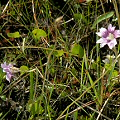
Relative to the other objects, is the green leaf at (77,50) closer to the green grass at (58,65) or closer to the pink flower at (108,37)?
the green grass at (58,65)

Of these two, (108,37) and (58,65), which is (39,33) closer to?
(58,65)

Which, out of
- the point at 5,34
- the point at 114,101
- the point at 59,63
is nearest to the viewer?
the point at 114,101

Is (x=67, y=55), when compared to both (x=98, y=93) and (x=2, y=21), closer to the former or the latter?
(x=98, y=93)

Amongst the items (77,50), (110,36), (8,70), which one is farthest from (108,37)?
(8,70)

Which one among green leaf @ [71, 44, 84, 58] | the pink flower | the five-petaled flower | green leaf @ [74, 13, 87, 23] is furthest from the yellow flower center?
the five-petaled flower

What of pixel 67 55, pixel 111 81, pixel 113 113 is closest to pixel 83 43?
pixel 67 55

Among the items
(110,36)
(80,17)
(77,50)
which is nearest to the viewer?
(110,36)

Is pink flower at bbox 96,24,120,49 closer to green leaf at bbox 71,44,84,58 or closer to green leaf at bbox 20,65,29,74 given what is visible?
green leaf at bbox 71,44,84,58

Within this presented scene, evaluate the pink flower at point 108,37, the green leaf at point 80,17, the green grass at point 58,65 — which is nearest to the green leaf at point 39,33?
the green grass at point 58,65
